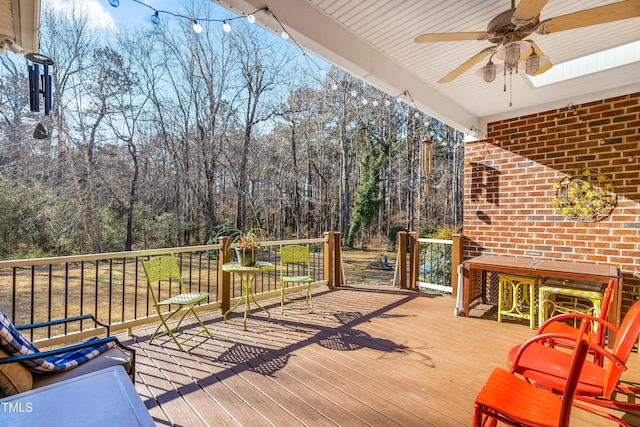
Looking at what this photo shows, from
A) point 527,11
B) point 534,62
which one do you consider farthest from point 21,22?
point 534,62

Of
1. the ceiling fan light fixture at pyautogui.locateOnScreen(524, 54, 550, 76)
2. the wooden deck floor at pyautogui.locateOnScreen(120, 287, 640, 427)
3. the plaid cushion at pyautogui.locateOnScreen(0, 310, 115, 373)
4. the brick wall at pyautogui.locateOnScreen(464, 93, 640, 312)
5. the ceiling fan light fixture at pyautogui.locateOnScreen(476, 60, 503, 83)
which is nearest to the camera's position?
the plaid cushion at pyautogui.locateOnScreen(0, 310, 115, 373)

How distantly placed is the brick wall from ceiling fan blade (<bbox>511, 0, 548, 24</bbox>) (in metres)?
2.84

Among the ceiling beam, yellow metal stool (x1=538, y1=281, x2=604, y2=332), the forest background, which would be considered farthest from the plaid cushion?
the forest background

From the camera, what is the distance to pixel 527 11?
181cm

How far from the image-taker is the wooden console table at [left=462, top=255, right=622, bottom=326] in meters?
3.03

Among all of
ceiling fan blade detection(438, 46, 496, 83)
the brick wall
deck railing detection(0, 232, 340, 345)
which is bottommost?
deck railing detection(0, 232, 340, 345)

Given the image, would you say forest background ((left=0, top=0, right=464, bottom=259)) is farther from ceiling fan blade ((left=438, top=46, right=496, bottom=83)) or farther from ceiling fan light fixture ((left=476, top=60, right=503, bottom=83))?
ceiling fan light fixture ((left=476, top=60, right=503, bottom=83))

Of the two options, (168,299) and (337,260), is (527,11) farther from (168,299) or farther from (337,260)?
(337,260)

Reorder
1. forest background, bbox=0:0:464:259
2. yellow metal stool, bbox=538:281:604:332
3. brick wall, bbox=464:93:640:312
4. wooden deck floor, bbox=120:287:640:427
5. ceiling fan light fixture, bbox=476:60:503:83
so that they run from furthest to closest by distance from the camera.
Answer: forest background, bbox=0:0:464:259
brick wall, bbox=464:93:640:312
yellow metal stool, bbox=538:281:604:332
ceiling fan light fixture, bbox=476:60:503:83
wooden deck floor, bbox=120:287:640:427

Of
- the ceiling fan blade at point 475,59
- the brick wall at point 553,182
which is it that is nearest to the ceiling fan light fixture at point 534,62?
the ceiling fan blade at point 475,59

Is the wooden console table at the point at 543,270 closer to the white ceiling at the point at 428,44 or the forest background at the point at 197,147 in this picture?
the white ceiling at the point at 428,44

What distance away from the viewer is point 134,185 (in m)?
9.96

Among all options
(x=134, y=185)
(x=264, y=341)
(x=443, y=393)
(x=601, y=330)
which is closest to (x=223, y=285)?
(x=264, y=341)

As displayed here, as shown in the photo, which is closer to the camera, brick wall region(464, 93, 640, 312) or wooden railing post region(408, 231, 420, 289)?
brick wall region(464, 93, 640, 312)
